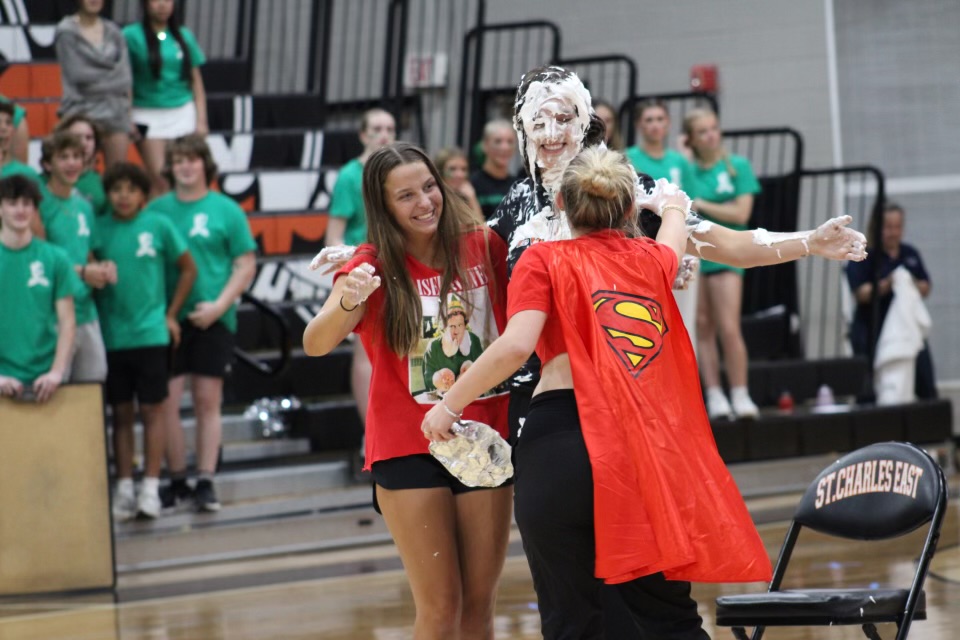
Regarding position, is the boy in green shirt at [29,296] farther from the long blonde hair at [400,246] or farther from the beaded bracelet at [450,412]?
the beaded bracelet at [450,412]

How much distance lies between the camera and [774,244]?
132 inches

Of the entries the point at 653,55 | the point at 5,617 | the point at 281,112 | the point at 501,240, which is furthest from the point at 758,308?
the point at 501,240

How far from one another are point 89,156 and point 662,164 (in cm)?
295

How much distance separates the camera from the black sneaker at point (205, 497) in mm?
6789

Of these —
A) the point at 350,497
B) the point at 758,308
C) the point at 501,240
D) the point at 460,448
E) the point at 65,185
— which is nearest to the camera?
the point at 460,448

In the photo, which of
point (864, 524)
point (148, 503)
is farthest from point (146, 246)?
point (864, 524)

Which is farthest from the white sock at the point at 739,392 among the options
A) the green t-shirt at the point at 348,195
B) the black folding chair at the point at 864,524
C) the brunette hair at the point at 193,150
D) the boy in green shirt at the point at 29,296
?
the black folding chair at the point at 864,524

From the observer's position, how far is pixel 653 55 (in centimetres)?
1114

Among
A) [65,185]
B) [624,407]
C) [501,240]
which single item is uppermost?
[65,185]

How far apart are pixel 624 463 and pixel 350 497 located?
4.65m

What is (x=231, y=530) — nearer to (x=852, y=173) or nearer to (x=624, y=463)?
(x=624, y=463)

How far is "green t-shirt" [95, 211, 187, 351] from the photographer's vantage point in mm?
6656

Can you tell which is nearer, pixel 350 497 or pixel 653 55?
pixel 350 497

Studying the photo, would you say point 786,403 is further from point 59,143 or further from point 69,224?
point 59,143
